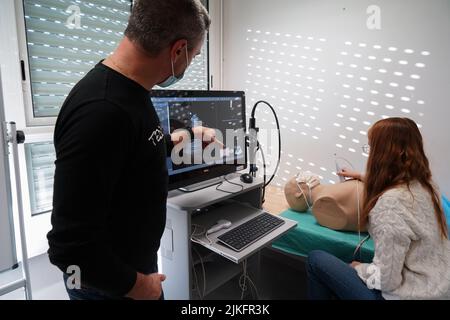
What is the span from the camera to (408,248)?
117cm

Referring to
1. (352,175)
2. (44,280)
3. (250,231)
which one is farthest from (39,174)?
(352,175)

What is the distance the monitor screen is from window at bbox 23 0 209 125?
3.24ft

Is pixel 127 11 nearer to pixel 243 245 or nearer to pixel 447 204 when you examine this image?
pixel 243 245

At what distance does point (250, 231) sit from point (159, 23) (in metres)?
0.93

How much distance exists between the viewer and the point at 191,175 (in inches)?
54.0

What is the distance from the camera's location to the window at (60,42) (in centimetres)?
171

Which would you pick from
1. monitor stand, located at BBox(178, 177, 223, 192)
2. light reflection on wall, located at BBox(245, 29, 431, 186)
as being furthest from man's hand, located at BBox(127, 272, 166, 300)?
light reflection on wall, located at BBox(245, 29, 431, 186)

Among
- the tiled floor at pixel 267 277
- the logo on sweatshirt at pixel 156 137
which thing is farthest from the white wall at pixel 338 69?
the logo on sweatshirt at pixel 156 137

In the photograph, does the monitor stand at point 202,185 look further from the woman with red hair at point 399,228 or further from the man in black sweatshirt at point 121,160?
the woman with red hair at point 399,228

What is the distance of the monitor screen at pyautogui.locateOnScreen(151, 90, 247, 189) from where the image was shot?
4.18 ft

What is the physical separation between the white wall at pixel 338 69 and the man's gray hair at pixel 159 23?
1718 millimetres

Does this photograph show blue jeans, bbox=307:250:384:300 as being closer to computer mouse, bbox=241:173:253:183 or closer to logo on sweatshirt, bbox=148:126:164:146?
computer mouse, bbox=241:173:253:183
